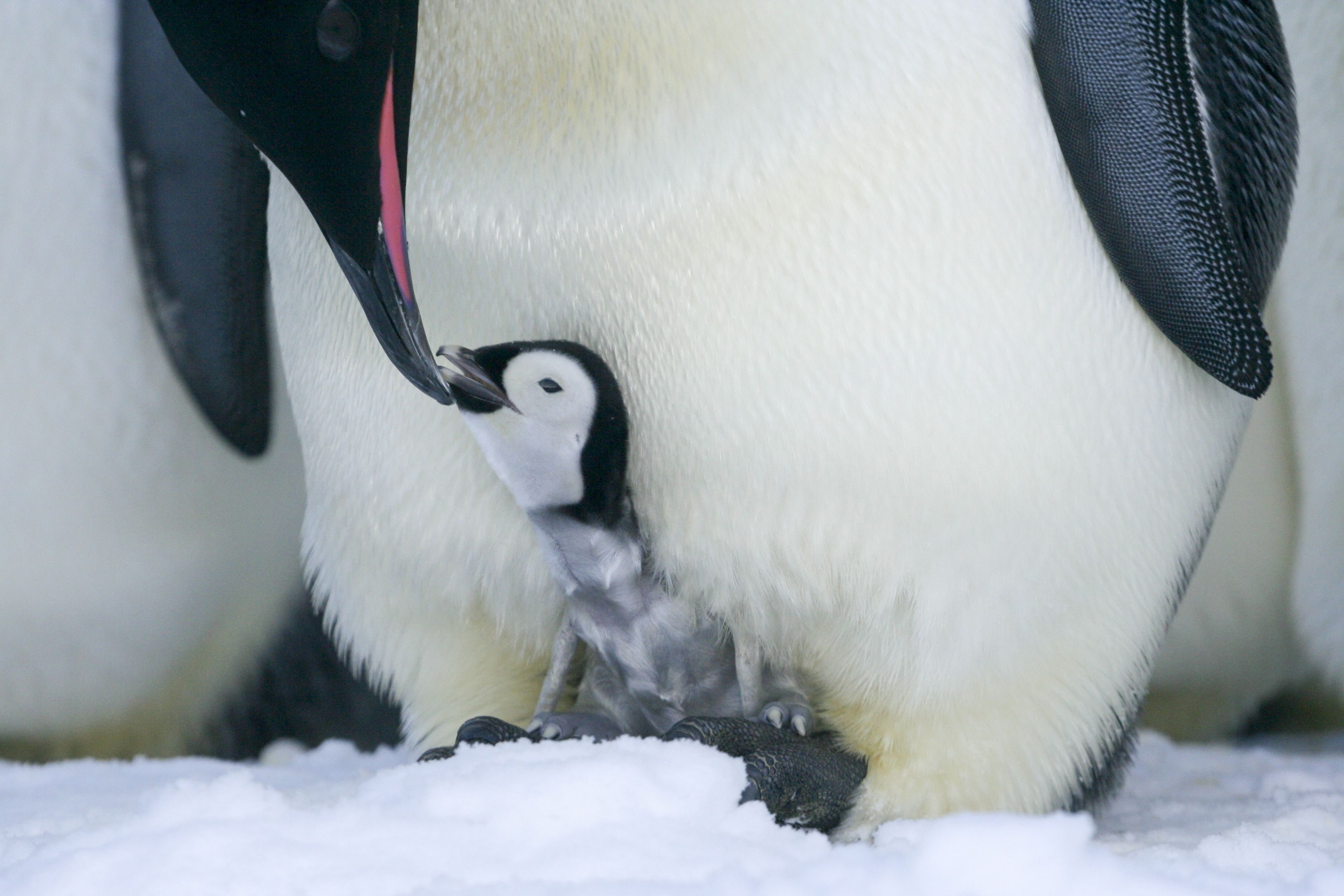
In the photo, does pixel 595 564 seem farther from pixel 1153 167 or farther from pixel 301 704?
pixel 301 704

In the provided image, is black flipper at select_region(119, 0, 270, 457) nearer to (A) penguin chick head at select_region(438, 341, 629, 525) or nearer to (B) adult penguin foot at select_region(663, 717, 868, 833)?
(A) penguin chick head at select_region(438, 341, 629, 525)

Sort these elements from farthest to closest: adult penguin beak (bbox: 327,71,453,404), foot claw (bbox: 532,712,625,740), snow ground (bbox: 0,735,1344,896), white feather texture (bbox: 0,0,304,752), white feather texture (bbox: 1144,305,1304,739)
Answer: white feather texture (bbox: 1144,305,1304,739), white feather texture (bbox: 0,0,304,752), foot claw (bbox: 532,712,625,740), adult penguin beak (bbox: 327,71,453,404), snow ground (bbox: 0,735,1344,896)

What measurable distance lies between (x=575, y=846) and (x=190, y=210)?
0.78 m

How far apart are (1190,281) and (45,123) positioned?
0.90 metres

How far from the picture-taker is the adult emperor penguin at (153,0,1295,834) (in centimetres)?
78

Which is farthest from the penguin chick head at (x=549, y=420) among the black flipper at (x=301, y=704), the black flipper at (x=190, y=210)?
the black flipper at (x=301, y=704)

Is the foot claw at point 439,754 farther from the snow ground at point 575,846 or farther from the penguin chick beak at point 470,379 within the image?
the penguin chick beak at point 470,379

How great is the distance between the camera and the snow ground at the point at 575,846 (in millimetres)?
624

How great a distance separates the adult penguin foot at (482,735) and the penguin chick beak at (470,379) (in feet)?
0.62

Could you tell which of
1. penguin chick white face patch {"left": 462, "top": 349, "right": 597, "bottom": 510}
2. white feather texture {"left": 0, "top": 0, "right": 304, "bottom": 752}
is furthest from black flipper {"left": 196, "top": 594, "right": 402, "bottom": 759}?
penguin chick white face patch {"left": 462, "top": 349, "right": 597, "bottom": 510}

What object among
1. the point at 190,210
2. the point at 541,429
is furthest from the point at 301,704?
the point at 541,429

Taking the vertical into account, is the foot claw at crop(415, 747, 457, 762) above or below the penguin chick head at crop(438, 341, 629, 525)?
below

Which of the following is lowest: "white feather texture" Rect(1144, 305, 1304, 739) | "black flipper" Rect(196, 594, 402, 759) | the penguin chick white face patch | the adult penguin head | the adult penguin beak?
"black flipper" Rect(196, 594, 402, 759)

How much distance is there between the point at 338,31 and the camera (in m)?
0.68
